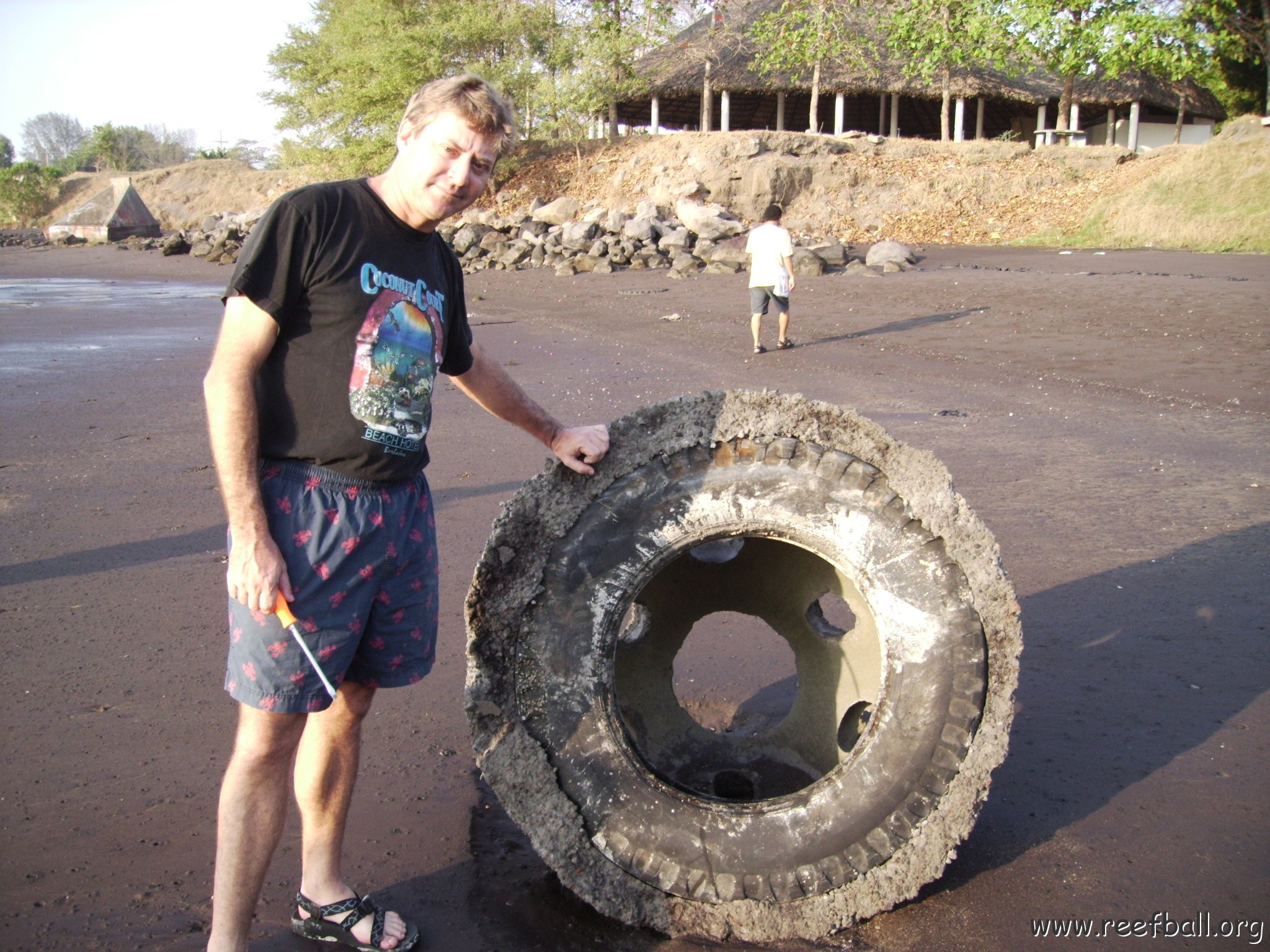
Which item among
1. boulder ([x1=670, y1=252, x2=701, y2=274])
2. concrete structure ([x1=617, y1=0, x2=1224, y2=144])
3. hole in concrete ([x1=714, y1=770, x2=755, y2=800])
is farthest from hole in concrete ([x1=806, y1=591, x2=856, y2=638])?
concrete structure ([x1=617, y1=0, x2=1224, y2=144])

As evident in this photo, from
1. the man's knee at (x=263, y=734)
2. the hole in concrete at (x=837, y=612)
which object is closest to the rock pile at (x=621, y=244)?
the hole in concrete at (x=837, y=612)

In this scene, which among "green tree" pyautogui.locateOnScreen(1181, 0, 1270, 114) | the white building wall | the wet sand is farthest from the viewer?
the white building wall

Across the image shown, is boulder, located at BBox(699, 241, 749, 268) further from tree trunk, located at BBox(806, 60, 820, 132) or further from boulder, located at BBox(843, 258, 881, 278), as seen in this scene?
tree trunk, located at BBox(806, 60, 820, 132)

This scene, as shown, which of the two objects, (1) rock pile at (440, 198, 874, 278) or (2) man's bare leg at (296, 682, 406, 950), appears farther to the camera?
(1) rock pile at (440, 198, 874, 278)

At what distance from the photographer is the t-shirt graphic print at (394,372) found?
7.66ft

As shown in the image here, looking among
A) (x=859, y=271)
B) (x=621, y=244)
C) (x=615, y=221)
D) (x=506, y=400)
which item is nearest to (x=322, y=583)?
(x=506, y=400)

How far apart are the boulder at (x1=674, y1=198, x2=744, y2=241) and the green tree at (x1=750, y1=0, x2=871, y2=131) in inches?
289

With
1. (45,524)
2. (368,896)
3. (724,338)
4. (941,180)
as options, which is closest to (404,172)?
(368,896)

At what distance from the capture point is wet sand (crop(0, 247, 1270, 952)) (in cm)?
274

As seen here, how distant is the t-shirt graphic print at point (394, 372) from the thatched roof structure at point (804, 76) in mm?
35623

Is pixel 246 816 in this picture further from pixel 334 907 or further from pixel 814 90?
pixel 814 90

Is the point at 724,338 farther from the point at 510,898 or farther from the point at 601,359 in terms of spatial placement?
the point at 510,898

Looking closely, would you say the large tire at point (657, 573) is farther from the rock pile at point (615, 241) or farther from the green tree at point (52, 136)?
the green tree at point (52, 136)

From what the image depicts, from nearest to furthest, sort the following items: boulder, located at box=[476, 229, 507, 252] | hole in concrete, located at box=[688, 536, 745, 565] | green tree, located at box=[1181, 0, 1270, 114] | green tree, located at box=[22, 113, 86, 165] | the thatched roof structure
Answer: hole in concrete, located at box=[688, 536, 745, 565] → boulder, located at box=[476, 229, 507, 252] → green tree, located at box=[1181, 0, 1270, 114] → the thatched roof structure → green tree, located at box=[22, 113, 86, 165]
